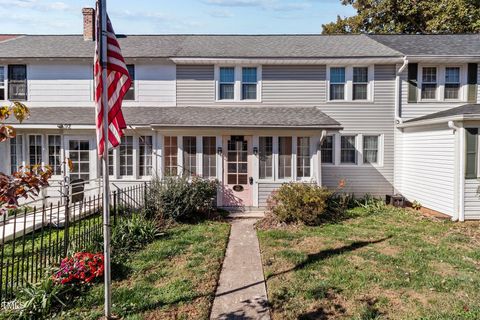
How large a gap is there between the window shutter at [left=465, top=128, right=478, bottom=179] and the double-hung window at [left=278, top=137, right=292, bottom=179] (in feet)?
17.6

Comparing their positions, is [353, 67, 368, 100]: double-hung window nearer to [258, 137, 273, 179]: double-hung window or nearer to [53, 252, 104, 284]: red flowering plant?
[258, 137, 273, 179]: double-hung window

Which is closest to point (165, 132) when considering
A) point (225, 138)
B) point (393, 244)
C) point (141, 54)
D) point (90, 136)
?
point (225, 138)

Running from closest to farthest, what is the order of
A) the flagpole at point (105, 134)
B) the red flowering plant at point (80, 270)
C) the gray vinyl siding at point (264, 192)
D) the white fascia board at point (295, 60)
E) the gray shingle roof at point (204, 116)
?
the flagpole at point (105, 134) → the red flowering plant at point (80, 270) → the gray shingle roof at point (204, 116) → the gray vinyl siding at point (264, 192) → the white fascia board at point (295, 60)

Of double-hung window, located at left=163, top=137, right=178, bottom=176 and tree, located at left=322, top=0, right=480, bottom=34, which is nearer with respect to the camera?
double-hung window, located at left=163, top=137, right=178, bottom=176

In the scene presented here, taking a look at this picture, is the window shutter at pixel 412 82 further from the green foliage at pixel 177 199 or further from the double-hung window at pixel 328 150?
the green foliage at pixel 177 199

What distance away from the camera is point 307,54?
12445mm

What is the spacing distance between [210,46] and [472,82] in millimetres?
10865

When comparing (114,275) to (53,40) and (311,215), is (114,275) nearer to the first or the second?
(311,215)

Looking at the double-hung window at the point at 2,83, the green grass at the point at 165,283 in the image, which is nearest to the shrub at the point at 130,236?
the green grass at the point at 165,283

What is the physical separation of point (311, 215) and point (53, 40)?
14177mm

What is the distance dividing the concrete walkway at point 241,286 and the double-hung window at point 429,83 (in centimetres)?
980

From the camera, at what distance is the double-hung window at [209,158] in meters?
11.0

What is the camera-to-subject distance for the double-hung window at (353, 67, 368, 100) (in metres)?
12.6

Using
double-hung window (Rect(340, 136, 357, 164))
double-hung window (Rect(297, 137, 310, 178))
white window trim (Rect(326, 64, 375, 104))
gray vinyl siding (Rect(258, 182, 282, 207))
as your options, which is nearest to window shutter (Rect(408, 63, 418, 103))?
white window trim (Rect(326, 64, 375, 104))
